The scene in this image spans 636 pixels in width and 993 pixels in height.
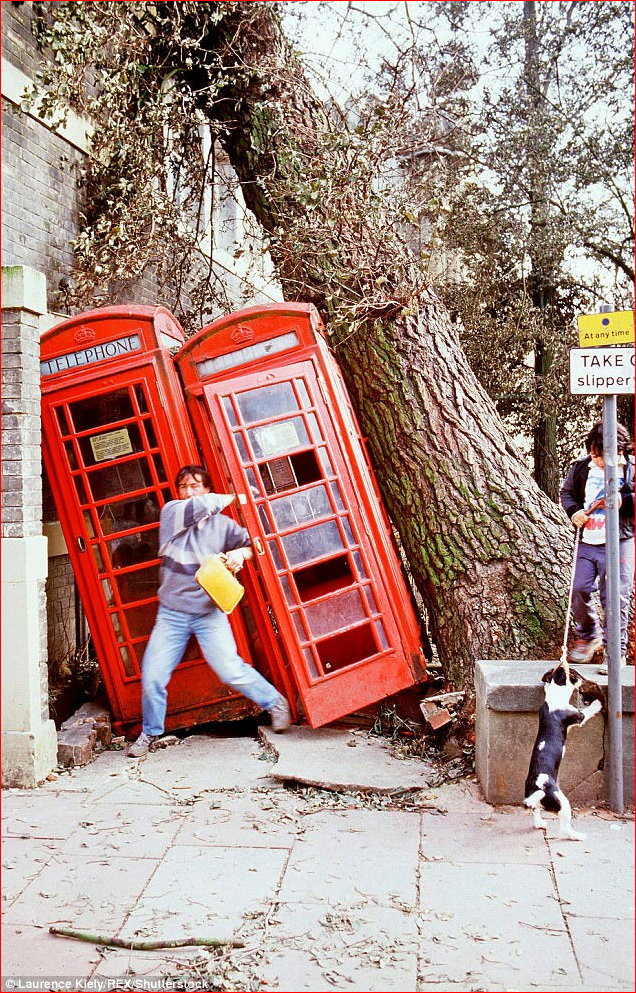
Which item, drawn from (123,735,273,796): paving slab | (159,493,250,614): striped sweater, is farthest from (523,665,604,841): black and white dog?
(159,493,250,614): striped sweater

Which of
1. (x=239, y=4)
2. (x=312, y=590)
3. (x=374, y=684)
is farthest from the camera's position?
(x=239, y=4)

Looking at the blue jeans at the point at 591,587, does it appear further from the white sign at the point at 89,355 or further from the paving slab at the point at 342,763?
the white sign at the point at 89,355

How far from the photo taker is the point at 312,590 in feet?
20.6

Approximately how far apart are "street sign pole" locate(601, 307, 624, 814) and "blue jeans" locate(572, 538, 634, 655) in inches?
41.1

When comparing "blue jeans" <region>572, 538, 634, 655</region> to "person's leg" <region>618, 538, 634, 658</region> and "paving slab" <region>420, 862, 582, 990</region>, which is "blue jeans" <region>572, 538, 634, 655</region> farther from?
"paving slab" <region>420, 862, 582, 990</region>

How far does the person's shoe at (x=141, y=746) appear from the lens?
5.80 meters

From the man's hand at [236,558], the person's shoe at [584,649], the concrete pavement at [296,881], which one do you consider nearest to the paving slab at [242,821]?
the concrete pavement at [296,881]

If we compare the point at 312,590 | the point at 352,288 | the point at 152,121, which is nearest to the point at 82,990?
the point at 312,590

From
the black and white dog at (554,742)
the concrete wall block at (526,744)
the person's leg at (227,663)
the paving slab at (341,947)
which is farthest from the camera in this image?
the person's leg at (227,663)

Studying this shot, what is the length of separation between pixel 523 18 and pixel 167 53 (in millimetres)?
6539

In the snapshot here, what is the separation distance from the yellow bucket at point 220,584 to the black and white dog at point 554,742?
215 cm

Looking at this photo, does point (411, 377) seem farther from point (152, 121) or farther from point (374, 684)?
point (152, 121)

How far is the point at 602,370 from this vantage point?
4.55 metres

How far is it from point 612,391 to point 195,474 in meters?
2.78
